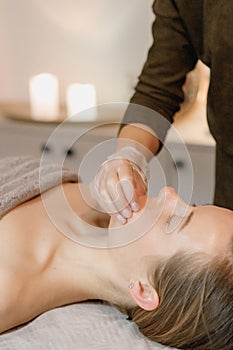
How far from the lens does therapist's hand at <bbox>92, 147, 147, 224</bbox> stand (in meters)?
1.21

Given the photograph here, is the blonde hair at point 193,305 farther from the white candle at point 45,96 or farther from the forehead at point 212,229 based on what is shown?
the white candle at point 45,96

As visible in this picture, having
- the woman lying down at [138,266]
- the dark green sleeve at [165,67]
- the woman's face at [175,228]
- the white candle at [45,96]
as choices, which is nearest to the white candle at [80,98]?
the white candle at [45,96]

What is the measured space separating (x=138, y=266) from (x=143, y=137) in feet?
1.01

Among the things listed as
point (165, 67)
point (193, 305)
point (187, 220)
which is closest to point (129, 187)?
point (187, 220)

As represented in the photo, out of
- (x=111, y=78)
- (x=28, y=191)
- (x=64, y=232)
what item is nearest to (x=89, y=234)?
(x=64, y=232)

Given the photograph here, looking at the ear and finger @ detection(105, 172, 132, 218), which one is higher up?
finger @ detection(105, 172, 132, 218)

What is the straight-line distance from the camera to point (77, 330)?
1.20m

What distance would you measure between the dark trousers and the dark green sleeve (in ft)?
0.48

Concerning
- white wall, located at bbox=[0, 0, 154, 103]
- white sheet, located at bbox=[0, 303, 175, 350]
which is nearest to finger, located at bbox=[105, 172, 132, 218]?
white sheet, located at bbox=[0, 303, 175, 350]

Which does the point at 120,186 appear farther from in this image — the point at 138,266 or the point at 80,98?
the point at 80,98

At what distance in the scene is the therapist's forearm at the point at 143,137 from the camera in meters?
1.41

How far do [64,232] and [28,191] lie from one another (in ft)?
0.38

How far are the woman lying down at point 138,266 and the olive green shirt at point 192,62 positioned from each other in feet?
0.81

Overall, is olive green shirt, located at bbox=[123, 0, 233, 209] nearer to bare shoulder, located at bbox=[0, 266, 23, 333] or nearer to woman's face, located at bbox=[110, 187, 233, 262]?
woman's face, located at bbox=[110, 187, 233, 262]
